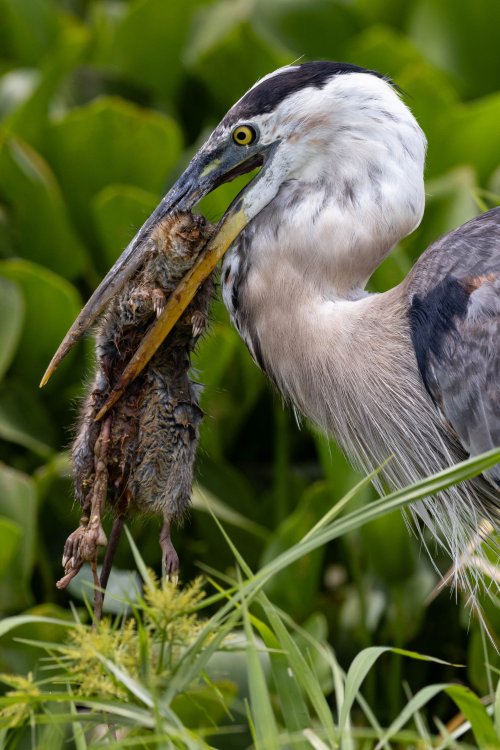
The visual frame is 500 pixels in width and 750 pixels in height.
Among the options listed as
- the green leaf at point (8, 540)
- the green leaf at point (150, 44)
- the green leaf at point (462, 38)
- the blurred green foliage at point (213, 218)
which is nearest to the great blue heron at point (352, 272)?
the blurred green foliage at point (213, 218)

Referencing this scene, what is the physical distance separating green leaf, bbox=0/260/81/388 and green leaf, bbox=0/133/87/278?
0.33 metres

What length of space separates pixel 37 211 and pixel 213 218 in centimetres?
138

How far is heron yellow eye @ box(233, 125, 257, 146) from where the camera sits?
2.58 meters

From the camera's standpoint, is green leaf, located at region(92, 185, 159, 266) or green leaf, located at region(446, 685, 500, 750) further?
green leaf, located at region(92, 185, 159, 266)

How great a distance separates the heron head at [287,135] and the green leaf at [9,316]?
129 centimetres

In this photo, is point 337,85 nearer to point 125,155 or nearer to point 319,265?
point 319,265

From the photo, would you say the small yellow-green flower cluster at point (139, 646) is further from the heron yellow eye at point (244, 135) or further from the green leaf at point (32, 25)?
the green leaf at point (32, 25)

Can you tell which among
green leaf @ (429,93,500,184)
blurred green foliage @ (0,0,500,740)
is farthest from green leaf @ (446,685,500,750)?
green leaf @ (429,93,500,184)

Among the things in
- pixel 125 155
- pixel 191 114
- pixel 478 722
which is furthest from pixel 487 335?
pixel 191 114

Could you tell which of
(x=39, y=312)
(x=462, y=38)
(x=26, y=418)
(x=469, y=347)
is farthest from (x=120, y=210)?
(x=469, y=347)

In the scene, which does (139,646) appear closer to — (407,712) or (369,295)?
(407,712)

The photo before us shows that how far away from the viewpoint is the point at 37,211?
4262mm

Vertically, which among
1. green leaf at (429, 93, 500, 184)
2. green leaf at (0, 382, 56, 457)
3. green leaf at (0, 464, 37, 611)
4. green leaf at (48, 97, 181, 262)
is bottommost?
green leaf at (0, 464, 37, 611)

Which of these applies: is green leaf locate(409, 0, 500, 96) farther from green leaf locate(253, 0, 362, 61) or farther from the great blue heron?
the great blue heron
